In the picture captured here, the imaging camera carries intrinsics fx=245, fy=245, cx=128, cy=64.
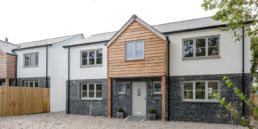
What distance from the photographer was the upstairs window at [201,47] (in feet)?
45.5

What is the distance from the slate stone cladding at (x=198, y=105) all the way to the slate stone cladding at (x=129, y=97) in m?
0.94

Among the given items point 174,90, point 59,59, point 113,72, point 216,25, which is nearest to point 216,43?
point 216,25

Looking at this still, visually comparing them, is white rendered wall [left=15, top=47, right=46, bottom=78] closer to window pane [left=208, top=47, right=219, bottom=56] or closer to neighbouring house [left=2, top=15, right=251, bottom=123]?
neighbouring house [left=2, top=15, right=251, bottom=123]

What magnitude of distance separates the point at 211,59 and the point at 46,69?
14205 millimetres

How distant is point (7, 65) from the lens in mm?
22953

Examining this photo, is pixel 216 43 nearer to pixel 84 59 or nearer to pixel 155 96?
pixel 155 96

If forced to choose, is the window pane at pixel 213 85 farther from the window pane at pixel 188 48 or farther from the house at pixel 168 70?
the window pane at pixel 188 48

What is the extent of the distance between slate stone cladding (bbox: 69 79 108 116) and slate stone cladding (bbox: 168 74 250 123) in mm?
4896

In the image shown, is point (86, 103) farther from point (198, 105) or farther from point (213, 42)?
point (213, 42)

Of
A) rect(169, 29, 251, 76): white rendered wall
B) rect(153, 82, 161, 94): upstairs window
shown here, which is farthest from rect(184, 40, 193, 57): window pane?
rect(153, 82, 161, 94): upstairs window

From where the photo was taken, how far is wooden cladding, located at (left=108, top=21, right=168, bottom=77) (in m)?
14.6

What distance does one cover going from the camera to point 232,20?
33.8ft

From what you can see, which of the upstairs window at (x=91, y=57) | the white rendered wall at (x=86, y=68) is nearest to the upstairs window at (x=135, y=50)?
the white rendered wall at (x=86, y=68)

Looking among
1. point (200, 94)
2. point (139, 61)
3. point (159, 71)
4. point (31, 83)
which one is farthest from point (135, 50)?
point (31, 83)
